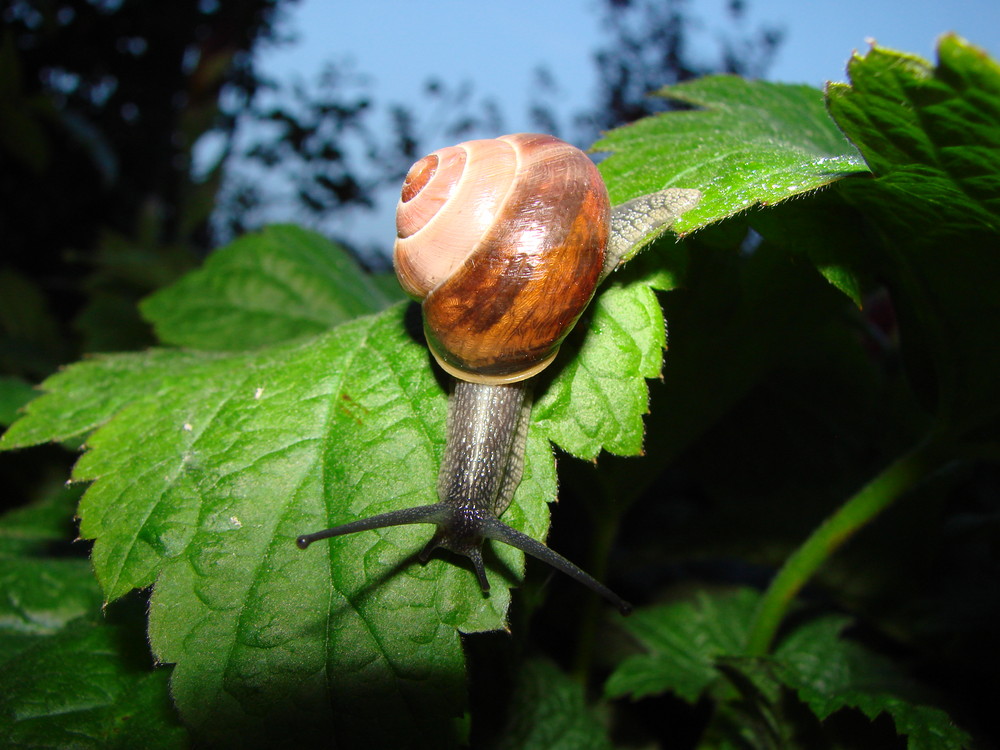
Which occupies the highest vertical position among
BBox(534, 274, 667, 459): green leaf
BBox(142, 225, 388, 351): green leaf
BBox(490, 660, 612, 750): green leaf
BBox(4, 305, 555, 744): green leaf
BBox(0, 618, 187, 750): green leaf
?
BBox(534, 274, 667, 459): green leaf

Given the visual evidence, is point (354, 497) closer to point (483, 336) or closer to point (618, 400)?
point (483, 336)

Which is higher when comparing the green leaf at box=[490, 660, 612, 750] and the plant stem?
the plant stem

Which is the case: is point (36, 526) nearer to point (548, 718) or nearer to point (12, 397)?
point (12, 397)

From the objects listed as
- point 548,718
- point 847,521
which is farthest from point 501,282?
point 548,718

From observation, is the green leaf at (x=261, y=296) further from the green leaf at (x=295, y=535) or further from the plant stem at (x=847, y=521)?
the plant stem at (x=847, y=521)

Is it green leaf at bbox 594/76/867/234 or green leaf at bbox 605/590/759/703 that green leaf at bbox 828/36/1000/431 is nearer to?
green leaf at bbox 594/76/867/234

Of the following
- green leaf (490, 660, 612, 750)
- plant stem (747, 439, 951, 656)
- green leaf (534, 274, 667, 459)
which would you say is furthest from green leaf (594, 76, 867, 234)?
green leaf (490, 660, 612, 750)

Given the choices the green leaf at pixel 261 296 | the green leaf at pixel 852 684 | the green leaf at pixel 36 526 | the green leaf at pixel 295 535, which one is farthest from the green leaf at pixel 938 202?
the green leaf at pixel 36 526
